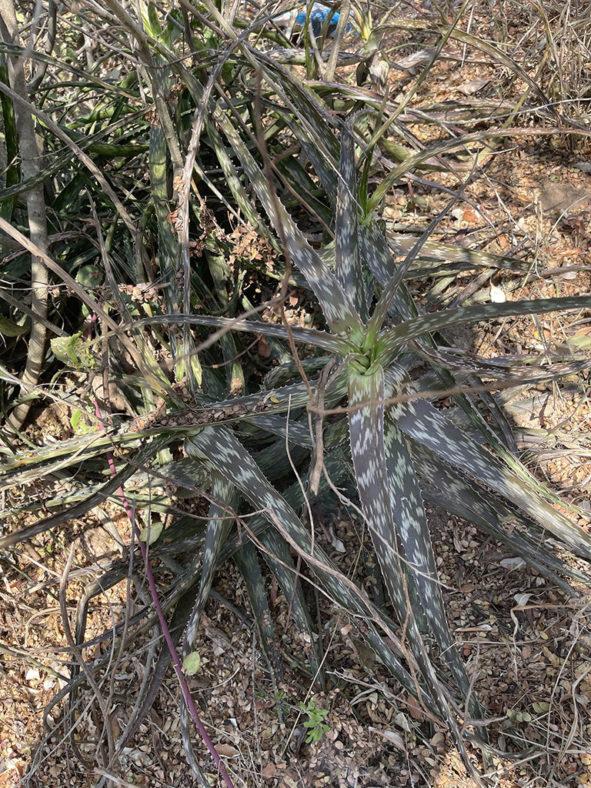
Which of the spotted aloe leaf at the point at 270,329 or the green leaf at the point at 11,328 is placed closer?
the spotted aloe leaf at the point at 270,329

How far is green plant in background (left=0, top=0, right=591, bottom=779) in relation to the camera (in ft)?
2.64

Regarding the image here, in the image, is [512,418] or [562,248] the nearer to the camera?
[512,418]

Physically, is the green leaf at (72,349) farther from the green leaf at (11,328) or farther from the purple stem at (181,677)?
the green leaf at (11,328)

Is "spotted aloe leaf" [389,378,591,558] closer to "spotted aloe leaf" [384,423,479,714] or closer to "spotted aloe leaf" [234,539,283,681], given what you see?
"spotted aloe leaf" [384,423,479,714]

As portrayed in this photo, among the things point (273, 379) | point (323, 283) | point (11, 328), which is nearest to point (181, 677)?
point (273, 379)

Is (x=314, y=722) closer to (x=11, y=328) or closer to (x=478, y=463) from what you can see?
(x=478, y=463)

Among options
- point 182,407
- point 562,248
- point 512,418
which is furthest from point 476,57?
point 182,407

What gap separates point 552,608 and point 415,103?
121 centimetres

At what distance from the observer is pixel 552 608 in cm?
99

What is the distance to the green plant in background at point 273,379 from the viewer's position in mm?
806

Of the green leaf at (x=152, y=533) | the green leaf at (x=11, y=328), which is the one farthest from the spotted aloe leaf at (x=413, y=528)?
the green leaf at (x=11, y=328)

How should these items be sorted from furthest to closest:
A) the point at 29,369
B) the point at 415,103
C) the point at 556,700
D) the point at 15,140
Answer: the point at 415,103, the point at 29,369, the point at 15,140, the point at 556,700

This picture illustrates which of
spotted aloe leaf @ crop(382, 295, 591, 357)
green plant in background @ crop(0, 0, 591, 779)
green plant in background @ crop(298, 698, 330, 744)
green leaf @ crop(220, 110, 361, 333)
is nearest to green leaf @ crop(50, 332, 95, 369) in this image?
green plant in background @ crop(0, 0, 591, 779)

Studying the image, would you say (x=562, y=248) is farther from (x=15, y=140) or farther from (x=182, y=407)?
(x=15, y=140)
